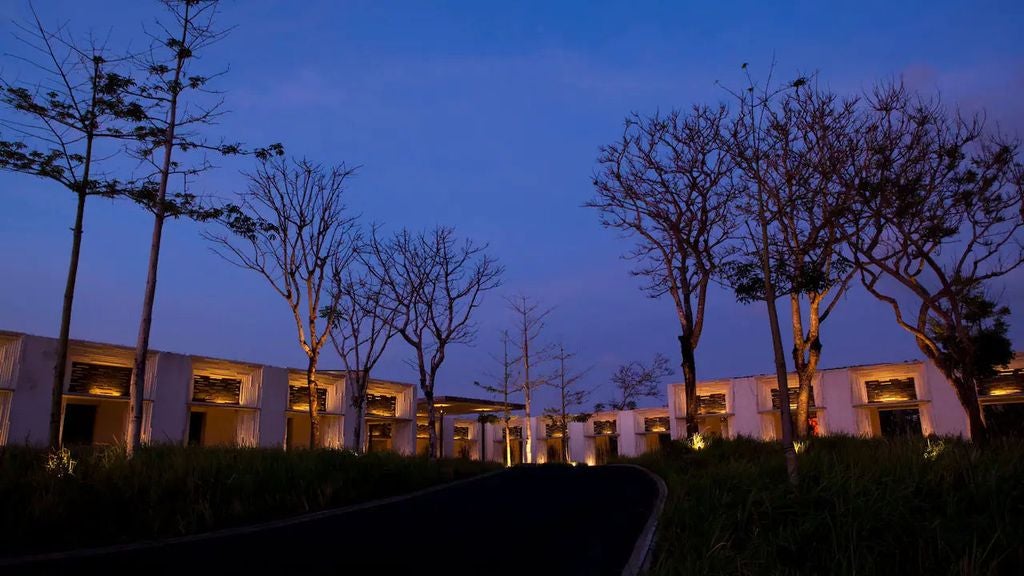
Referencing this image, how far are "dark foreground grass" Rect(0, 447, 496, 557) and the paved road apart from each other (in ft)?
3.94

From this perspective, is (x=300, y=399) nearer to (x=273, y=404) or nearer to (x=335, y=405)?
(x=335, y=405)

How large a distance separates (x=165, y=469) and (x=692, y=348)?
1657 cm

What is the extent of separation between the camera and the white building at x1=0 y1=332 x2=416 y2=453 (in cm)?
2452

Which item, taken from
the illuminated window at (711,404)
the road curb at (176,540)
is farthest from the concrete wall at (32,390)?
the illuminated window at (711,404)

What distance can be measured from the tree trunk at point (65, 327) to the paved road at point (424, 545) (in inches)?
236

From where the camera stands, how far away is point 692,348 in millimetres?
22219

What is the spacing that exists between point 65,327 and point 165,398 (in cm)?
1778

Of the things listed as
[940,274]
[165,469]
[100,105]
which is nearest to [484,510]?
[165,469]

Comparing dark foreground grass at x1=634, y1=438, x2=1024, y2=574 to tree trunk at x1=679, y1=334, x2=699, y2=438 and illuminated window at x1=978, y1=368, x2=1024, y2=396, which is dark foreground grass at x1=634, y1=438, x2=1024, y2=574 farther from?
illuminated window at x1=978, y1=368, x2=1024, y2=396

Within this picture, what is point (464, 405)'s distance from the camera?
1875 inches

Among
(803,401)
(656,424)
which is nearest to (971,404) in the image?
(803,401)

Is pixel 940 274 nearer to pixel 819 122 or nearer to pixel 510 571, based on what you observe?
pixel 819 122

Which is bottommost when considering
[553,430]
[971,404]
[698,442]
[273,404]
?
[698,442]

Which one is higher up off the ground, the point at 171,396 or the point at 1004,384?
the point at 1004,384
